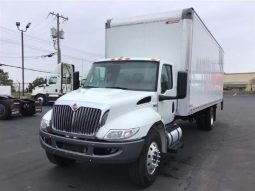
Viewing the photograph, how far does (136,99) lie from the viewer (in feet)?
20.0

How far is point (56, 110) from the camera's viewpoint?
5.87 m

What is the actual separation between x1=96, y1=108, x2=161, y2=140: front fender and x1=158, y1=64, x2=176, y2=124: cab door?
3.00 ft

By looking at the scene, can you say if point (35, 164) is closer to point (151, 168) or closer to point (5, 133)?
point (151, 168)

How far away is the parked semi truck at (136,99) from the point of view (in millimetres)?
5434

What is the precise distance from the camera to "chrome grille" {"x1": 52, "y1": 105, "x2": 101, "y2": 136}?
544 centimetres

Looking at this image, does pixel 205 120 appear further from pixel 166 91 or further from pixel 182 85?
pixel 182 85

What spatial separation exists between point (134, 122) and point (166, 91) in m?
1.83

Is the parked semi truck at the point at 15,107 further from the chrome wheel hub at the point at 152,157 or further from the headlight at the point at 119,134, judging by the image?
the headlight at the point at 119,134

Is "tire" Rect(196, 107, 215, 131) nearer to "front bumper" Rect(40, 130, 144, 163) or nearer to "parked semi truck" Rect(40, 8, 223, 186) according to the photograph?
"parked semi truck" Rect(40, 8, 223, 186)

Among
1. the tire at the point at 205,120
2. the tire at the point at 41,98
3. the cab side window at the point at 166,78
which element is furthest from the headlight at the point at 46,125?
the tire at the point at 41,98

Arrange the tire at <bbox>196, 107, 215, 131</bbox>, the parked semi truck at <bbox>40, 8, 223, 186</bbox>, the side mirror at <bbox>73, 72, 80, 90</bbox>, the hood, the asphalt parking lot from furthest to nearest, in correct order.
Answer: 1. the tire at <bbox>196, 107, 215, 131</bbox>
2. the side mirror at <bbox>73, 72, 80, 90</bbox>
3. the asphalt parking lot
4. the hood
5. the parked semi truck at <bbox>40, 8, 223, 186</bbox>

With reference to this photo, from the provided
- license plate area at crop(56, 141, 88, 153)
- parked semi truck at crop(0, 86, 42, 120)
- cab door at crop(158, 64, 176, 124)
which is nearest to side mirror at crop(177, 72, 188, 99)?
cab door at crop(158, 64, 176, 124)

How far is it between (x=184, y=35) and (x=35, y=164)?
4499 millimetres

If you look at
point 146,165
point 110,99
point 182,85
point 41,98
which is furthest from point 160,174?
point 41,98
